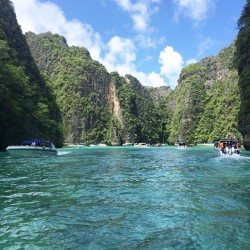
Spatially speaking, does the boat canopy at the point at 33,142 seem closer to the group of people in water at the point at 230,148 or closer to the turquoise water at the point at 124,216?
the group of people in water at the point at 230,148

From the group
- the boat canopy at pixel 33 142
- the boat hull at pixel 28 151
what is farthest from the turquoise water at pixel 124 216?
the boat canopy at pixel 33 142

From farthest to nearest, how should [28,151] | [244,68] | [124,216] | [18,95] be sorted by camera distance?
1. [244,68]
2. [18,95]
3. [28,151]
4. [124,216]

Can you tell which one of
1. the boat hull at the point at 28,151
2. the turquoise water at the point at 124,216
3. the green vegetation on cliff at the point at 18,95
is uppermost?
the green vegetation on cliff at the point at 18,95

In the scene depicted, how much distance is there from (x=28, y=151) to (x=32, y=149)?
2.01 ft

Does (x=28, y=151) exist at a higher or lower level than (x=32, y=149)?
lower

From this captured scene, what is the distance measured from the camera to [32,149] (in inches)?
1807

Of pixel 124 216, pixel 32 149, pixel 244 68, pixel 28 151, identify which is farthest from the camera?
pixel 244 68

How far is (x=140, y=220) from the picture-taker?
11258mm

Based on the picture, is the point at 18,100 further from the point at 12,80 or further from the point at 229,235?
the point at 229,235

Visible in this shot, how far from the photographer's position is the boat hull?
144ft

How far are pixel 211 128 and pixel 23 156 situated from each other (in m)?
145

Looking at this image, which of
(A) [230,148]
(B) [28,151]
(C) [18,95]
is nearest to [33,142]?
(B) [28,151]

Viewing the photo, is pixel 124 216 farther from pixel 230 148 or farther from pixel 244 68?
pixel 244 68

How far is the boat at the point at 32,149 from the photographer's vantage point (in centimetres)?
4419
